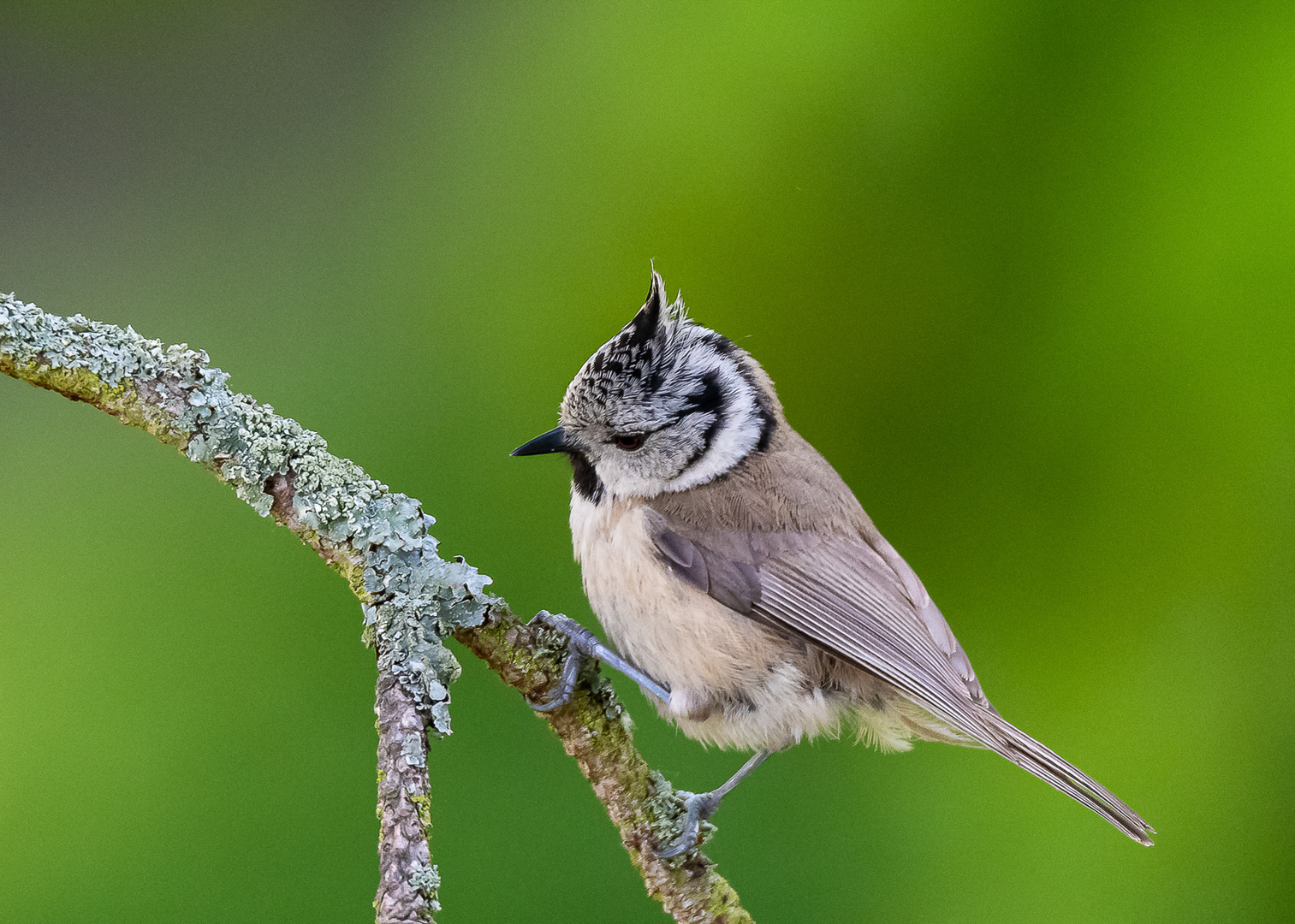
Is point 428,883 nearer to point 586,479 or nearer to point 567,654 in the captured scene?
point 567,654

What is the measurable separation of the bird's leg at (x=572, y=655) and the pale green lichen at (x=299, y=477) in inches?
6.3

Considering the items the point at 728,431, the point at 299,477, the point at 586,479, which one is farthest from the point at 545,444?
the point at 299,477

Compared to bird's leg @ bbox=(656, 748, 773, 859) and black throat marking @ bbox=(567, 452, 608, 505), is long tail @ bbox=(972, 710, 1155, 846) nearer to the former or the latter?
bird's leg @ bbox=(656, 748, 773, 859)

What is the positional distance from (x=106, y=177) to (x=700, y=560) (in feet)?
4.48

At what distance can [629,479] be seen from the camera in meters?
1.82

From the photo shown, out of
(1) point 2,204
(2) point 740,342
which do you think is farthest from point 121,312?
(2) point 740,342

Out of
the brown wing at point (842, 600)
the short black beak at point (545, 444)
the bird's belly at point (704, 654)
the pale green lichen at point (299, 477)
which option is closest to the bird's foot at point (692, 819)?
the bird's belly at point (704, 654)

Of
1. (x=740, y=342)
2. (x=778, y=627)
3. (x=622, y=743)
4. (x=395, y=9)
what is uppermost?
(x=395, y=9)

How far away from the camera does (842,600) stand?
68.0 inches

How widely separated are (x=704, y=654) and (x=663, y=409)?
38 cm

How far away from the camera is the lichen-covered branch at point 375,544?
1.15 m

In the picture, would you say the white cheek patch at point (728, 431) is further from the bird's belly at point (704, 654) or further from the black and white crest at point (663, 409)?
the bird's belly at point (704, 654)

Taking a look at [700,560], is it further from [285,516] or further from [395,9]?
[395,9]

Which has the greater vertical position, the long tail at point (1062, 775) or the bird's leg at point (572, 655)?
the bird's leg at point (572, 655)
